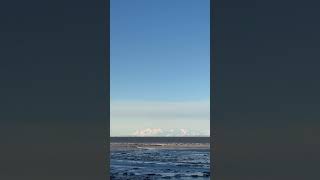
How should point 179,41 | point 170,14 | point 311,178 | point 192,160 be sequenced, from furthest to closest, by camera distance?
point 192,160 → point 179,41 → point 170,14 → point 311,178

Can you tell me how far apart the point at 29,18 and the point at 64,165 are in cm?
87

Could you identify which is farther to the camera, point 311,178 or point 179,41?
point 179,41

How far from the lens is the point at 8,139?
2547mm

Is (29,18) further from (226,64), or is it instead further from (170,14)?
(170,14)

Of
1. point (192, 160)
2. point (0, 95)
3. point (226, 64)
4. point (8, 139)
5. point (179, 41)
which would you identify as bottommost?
point (192, 160)

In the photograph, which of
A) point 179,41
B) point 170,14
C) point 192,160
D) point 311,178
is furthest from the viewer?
point 192,160

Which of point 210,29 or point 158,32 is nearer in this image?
point 210,29

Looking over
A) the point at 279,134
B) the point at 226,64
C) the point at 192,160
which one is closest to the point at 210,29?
the point at 226,64

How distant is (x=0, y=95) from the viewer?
2.56m

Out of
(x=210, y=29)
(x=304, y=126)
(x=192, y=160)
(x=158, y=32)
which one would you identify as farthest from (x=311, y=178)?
(x=192, y=160)

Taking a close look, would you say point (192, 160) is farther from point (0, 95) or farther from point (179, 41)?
point (0, 95)

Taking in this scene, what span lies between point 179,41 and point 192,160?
619cm

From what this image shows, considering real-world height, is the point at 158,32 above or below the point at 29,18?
above

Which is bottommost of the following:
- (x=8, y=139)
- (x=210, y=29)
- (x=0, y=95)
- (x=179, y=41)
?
(x=8, y=139)
